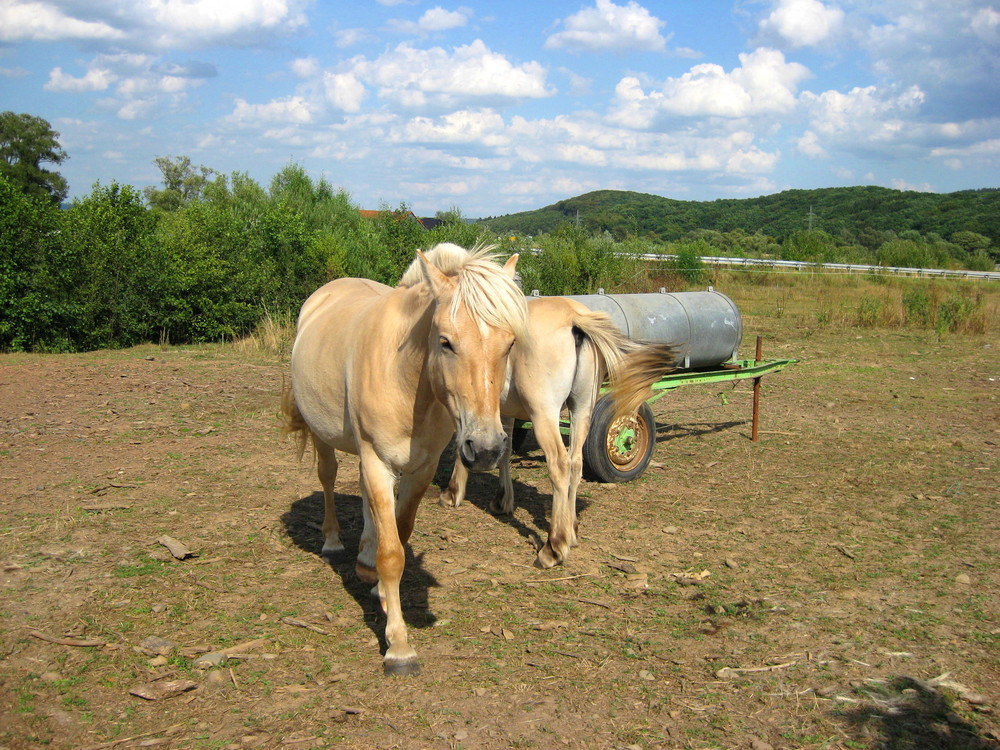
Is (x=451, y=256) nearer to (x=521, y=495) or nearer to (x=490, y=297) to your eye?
(x=490, y=297)

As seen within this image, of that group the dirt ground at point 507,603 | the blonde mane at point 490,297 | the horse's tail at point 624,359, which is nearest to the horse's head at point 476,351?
the blonde mane at point 490,297

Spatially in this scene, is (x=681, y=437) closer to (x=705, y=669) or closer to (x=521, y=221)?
(x=705, y=669)

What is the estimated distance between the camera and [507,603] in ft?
15.3

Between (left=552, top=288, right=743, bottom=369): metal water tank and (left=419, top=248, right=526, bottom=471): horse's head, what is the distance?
4.33m

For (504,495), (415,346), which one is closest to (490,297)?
(415,346)

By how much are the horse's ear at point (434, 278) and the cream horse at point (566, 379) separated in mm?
1789

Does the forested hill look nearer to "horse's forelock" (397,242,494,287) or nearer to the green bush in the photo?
the green bush

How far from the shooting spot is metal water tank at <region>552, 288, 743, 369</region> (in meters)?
7.79

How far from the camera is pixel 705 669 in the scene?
150 inches

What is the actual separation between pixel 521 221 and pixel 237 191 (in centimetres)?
A: 7989

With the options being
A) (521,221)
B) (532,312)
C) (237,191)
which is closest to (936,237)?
(521,221)

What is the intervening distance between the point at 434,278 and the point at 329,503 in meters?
2.60

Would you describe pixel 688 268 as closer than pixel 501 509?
No

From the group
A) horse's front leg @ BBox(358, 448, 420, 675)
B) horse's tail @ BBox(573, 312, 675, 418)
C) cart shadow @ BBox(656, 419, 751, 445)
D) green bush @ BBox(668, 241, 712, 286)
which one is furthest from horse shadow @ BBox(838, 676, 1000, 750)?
green bush @ BBox(668, 241, 712, 286)
